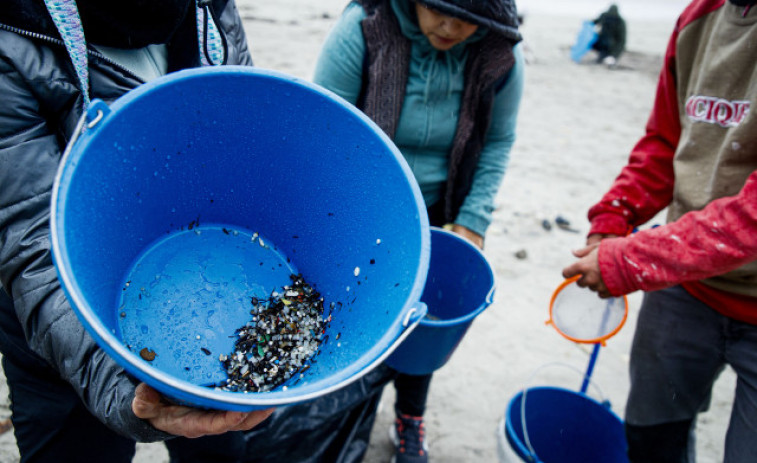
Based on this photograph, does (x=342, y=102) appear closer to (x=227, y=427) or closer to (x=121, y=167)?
(x=121, y=167)

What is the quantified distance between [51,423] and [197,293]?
20.8 inches

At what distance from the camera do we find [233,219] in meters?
1.40

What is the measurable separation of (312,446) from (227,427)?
101 centimetres

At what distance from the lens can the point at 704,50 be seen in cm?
153

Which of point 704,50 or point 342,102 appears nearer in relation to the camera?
point 342,102

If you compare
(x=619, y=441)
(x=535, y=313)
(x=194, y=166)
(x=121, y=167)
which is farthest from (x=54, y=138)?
(x=535, y=313)

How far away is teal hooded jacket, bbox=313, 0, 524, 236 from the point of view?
1.68 metres

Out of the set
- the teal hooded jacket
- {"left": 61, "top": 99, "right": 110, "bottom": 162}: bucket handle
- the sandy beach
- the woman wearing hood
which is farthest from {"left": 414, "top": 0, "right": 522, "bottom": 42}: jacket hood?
the sandy beach

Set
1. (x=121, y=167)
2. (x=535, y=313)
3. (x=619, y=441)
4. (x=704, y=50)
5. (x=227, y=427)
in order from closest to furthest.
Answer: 1. (x=227, y=427)
2. (x=121, y=167)
3. (x=704, y=50)
4. (x=619, y=441)
5. (x=535, y=313)

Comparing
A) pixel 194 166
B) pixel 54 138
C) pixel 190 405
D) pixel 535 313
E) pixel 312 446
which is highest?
pixel 54 138

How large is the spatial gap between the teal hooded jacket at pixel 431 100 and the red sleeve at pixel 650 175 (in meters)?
0.44

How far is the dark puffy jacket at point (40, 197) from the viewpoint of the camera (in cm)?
90

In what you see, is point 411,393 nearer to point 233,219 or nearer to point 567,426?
point 567,426

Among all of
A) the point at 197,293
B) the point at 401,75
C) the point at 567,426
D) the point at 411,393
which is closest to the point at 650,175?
the point at 401,75
